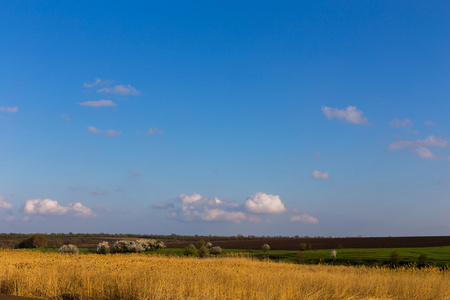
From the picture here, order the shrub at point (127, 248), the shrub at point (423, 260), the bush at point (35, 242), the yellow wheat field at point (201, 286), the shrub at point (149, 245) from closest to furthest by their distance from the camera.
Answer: the yellow wheat field at point (201, 286), the shrub at point (423, 260), the shrub at point (127, 248), the shrub at point (149, 245), the bush at point (35, 242)

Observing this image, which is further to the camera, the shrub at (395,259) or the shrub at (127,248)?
the shrub at (127,248)

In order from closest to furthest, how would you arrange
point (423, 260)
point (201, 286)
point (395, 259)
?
point (201, 286) < point (423, 260) < point (395, 259)

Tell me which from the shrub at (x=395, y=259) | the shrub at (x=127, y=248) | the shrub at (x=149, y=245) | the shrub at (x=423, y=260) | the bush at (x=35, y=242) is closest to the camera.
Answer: the shrub at (x=423, y=260)

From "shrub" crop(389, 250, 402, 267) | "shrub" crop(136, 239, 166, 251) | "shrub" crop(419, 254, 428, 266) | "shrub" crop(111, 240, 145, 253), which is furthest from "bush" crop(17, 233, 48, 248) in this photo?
"shrub" crop(419, 254, 428, 266)

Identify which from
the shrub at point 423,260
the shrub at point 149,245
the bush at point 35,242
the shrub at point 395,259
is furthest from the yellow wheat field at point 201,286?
the bush at point 35,242

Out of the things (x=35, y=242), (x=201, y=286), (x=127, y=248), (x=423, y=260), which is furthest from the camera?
(x=35, y=242)

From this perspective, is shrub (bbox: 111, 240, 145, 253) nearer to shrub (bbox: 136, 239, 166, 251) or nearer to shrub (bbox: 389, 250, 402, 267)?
shrub (bbox: 136, 239, 166, 251)

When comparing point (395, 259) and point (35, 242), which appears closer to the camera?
point (395, 259)

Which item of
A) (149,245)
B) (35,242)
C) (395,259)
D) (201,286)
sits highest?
(201,286)

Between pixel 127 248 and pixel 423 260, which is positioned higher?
pixel 423 260

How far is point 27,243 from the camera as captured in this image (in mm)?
65438

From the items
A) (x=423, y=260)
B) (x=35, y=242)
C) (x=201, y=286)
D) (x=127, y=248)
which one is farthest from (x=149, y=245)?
(x=201, y=286)

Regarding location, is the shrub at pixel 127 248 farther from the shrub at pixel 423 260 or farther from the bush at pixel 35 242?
the shrub at pixel 423 260

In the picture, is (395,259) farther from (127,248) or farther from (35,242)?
(35,242)
